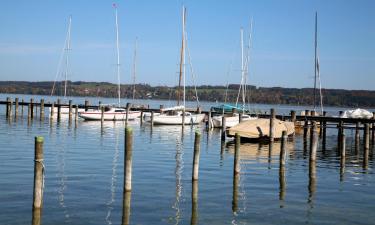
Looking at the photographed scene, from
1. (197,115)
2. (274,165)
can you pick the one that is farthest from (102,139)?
(197,115)

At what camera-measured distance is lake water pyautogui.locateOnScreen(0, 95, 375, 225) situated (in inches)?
665

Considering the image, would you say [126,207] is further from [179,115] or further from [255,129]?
[179,115]

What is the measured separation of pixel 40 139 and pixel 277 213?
8.04m

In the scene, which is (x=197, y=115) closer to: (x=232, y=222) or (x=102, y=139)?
(x=102, y=139)

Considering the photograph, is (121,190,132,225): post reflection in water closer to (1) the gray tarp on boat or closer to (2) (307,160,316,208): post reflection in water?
(2) (307,160,316,208): post reflection in water

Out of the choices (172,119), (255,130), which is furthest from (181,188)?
(172,119)

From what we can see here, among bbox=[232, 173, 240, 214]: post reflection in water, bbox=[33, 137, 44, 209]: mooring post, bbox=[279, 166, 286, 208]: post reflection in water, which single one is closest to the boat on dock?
bbox=[279, 166, 286, 208]: post reflection in water

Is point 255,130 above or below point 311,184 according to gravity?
above

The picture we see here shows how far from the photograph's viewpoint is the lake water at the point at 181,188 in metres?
16.9

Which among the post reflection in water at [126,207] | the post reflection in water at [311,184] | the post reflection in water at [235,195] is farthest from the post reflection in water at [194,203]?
the post reflection in water at [311,184]

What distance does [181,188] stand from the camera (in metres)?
21.4

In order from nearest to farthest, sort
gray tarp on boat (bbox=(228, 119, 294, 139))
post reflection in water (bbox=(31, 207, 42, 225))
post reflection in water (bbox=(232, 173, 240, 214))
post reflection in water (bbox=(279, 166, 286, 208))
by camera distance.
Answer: post reflection in water (bbox=(31, 207, 42, 225))
post reflection in water (bbox=(232, 173, 240, 214))
post reflection in water (bbox=(279, 166, 286, 208))
gray tarp on boat (bbox=(228, 119, 294, 139))

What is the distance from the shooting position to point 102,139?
43.3m

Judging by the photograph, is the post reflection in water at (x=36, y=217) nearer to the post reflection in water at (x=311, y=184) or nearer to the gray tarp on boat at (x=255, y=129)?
the post reflection in water at (x=311, y=184)
